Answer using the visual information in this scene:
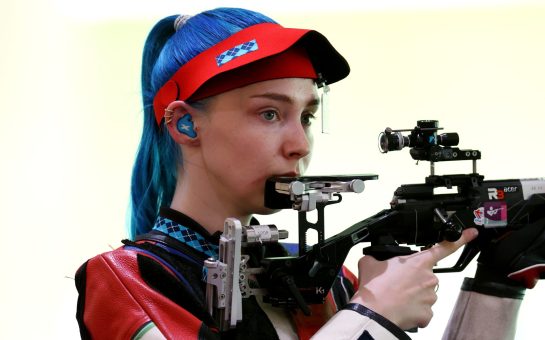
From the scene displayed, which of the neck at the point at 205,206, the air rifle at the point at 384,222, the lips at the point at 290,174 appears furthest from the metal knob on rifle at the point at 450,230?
the neck at the point at 205,206

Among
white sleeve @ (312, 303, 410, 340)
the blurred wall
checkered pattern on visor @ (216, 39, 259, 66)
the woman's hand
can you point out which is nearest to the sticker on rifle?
the woman's hand

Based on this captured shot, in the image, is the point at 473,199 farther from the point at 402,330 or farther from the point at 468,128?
the point at 468,128

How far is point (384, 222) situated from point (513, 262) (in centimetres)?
26

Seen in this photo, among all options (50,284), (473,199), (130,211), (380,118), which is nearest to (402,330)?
(473,199)

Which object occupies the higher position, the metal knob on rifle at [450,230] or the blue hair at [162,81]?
the blue hair at [162,81]

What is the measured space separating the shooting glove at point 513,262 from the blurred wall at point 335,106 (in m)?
1.18

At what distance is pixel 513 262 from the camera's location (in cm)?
137

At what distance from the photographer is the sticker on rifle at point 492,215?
4.51 feet

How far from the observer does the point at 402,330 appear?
122cm

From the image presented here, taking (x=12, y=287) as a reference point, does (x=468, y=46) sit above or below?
above

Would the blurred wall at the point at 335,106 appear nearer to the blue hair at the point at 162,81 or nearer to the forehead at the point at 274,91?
the blue hair at the point at 162,81

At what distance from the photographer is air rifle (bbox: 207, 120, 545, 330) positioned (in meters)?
1.22

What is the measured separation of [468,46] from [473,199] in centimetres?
150

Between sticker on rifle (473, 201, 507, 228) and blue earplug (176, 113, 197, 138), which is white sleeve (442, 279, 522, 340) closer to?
sticker on rifle (473, 201, 507, 228)
